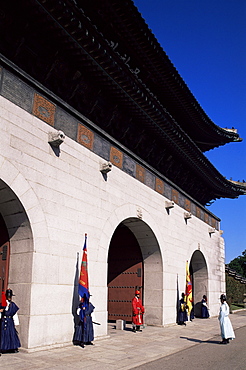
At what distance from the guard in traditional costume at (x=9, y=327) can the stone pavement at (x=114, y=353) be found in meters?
0.17

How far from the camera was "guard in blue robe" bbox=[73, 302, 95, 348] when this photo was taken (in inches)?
349

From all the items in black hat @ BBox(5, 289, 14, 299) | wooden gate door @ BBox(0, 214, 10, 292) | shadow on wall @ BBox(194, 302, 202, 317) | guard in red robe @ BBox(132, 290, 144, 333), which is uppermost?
wooden gate door @ BBox(0, 214, 10, 292)

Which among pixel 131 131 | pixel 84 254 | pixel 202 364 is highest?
pixel 131 131

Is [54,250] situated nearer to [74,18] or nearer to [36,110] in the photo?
[36,110]

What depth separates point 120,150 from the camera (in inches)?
481

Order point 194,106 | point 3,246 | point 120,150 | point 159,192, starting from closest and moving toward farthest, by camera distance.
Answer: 1. point 3,246
2. point 120,150
3. point 159,192
4. point 194,106

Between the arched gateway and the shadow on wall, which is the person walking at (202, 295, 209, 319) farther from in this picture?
the arched gateway

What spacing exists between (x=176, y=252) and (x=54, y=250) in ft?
25.3

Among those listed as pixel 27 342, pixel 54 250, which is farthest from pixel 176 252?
pixel 27 342

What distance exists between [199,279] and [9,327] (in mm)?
13867

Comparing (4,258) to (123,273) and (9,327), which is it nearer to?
(9,327)

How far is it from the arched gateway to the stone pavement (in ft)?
4.75

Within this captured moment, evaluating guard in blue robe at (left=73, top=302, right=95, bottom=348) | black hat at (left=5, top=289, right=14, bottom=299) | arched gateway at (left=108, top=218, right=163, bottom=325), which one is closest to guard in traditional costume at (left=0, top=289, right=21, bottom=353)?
black hat at (left=5, top=289, right=14, bottom=299)

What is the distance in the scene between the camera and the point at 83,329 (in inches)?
350
